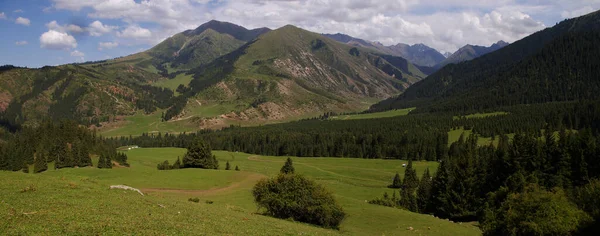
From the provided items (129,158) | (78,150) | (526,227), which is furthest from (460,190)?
(129,158)

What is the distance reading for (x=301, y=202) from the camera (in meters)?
58.3

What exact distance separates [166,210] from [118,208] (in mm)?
5302

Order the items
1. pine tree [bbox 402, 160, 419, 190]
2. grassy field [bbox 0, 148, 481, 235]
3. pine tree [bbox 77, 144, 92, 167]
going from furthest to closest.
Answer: pine tree [bbox 77, 144, 92, 167] < pine tree [bbox 402, 160, 419, 190] < grassy field [bbox 0, 148, 481, 235]

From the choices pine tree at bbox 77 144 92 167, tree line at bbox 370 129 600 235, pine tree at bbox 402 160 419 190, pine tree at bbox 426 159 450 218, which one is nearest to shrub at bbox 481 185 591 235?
tree line at bbox 370 129 600 235

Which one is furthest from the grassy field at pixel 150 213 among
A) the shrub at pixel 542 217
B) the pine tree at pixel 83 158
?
the pine tree at pixel 83 158

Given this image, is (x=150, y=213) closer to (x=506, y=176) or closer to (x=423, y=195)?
(x=423, y=195)

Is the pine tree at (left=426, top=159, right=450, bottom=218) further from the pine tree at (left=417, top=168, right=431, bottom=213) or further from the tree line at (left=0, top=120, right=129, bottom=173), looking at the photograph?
the tree line at (left=0, top=120, right=129, bottom=173)

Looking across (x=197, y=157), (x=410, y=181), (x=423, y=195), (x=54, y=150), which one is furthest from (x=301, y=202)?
(x=54, y=150)

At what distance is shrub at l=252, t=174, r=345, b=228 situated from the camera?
58156mm

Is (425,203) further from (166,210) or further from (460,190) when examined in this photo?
(166,210)

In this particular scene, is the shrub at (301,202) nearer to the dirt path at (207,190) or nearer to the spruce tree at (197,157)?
the dirt path at (207,190)

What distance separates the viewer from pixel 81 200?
38625 millimetres

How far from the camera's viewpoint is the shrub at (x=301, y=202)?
58156 millimetres

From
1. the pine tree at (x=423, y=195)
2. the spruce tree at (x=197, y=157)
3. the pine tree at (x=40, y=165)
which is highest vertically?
the spruce tree at (x=197, y=157)
